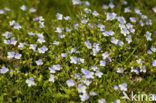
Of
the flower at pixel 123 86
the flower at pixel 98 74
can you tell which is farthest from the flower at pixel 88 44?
the flower at pixel 123 86

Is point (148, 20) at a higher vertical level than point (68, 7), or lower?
lower

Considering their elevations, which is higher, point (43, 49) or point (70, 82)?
point (43, 49)

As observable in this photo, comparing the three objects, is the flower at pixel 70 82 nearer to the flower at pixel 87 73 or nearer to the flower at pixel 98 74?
the flower at pixel 87 73

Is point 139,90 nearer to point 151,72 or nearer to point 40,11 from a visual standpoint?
point 151,72

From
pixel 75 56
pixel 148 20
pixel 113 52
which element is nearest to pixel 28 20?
pixel 75 56

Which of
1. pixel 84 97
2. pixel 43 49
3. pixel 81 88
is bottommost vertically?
pixel 84 97

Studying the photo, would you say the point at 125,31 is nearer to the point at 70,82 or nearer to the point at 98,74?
the point at 98,74

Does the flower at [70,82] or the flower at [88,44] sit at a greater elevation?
the flower at [88,44]

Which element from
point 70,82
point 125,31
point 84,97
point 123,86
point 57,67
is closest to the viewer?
point 84,97

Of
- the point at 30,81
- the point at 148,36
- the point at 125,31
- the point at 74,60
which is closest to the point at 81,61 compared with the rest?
the point at 74,60
